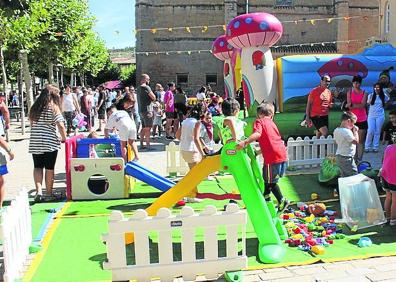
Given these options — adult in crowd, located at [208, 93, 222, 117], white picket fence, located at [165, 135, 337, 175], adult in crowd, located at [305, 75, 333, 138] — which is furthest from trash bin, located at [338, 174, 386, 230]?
adult in crowd, located at [208, 93, 222, 117]

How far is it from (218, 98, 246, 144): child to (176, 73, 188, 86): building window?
31904 millimetres

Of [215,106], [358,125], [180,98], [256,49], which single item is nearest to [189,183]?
[358,125]

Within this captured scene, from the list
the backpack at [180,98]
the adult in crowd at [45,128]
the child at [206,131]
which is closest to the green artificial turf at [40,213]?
the adult in crowd at [45,128]

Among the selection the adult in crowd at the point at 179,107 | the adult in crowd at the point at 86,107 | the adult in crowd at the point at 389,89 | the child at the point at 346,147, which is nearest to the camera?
the child at the point at 346,147

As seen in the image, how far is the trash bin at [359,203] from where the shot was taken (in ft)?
19.5

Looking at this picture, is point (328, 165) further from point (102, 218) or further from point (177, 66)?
point (177, 66)

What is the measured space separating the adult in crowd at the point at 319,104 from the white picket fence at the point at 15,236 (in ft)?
20.8

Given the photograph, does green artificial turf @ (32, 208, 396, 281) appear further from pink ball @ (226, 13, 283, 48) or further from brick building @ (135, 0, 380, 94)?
brick building @ (135, 0, 380, 94)

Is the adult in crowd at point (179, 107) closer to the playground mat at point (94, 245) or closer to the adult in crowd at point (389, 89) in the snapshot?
the adult in crowd at point (389, 89)

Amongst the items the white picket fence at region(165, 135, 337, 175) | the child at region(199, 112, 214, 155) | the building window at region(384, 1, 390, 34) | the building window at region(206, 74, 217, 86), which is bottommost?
the white picket fence at region(165, 135, 337, 175)

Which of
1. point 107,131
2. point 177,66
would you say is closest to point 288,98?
point 107,131

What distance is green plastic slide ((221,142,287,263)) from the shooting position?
498 centimetres

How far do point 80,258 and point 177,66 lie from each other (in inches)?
1301

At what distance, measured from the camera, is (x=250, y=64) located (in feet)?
43.4
